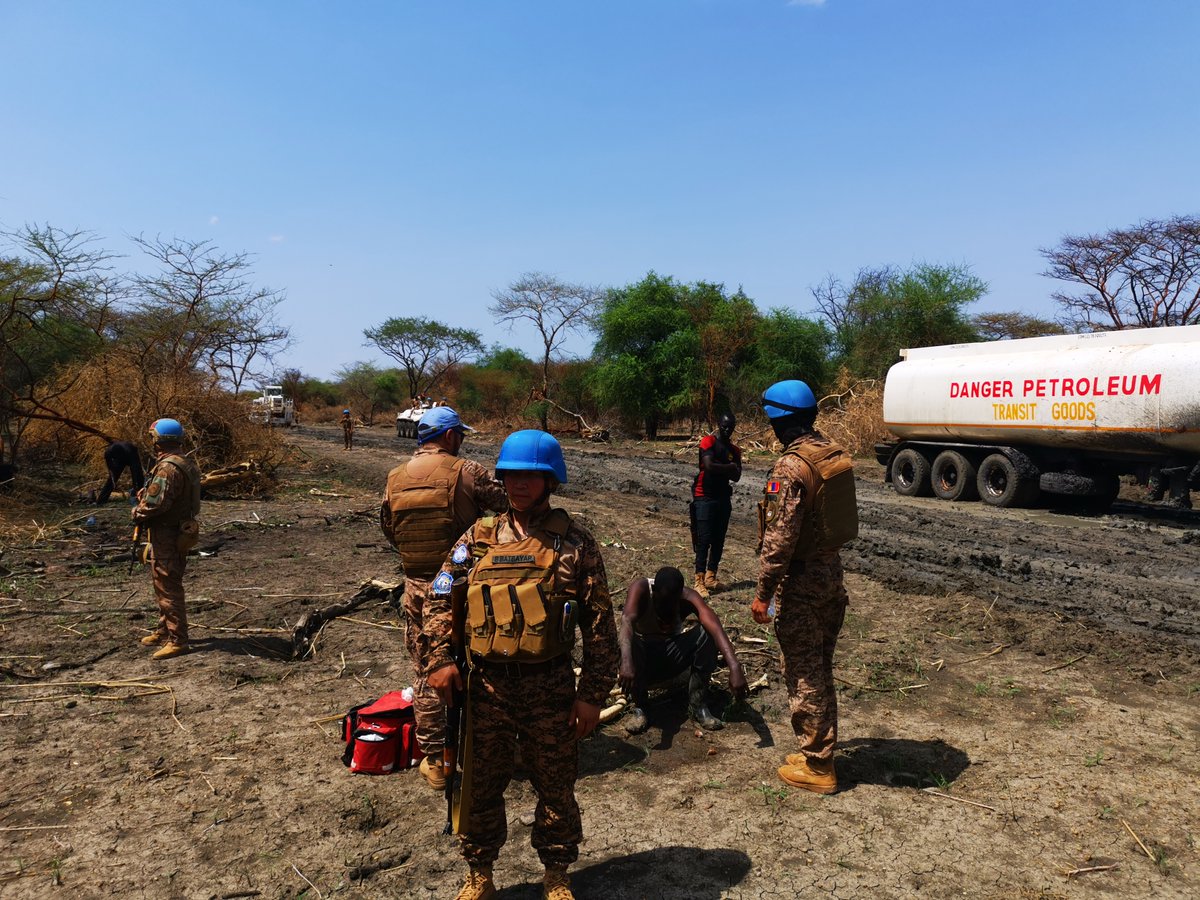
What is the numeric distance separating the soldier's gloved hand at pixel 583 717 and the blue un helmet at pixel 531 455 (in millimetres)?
788

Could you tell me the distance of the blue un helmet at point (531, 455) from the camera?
268cm

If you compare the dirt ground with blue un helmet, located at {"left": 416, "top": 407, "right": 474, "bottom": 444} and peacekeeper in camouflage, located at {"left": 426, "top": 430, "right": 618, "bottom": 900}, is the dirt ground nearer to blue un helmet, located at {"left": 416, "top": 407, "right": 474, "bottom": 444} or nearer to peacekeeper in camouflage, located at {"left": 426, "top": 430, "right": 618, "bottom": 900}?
peacekeeper in camouflage, located at {"left": 426, "top": 430, "right": 618, "bottom": 900}

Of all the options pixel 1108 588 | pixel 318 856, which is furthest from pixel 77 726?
pixel 1108 588

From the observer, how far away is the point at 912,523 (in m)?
11.9

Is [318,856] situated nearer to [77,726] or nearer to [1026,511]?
[77,726]

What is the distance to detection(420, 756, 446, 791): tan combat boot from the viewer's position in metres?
3.81

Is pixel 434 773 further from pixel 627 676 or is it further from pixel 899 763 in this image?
pixel 899 763

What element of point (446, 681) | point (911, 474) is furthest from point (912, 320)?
point (446, 681)

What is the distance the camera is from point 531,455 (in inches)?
106

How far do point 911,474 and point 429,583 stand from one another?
13729 millimetres

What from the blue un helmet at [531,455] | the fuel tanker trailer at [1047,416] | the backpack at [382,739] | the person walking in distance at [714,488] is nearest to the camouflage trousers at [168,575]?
the backpack at [382,739]

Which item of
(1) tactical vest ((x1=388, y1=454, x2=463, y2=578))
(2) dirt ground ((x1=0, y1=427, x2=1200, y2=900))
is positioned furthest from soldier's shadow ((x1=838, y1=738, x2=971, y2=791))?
(1) tactical vest ((x1=388, y1=454, x2=463, y2=578))

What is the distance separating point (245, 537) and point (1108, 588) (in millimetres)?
10296

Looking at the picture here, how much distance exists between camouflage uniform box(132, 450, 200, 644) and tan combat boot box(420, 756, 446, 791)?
2886 millimetres
